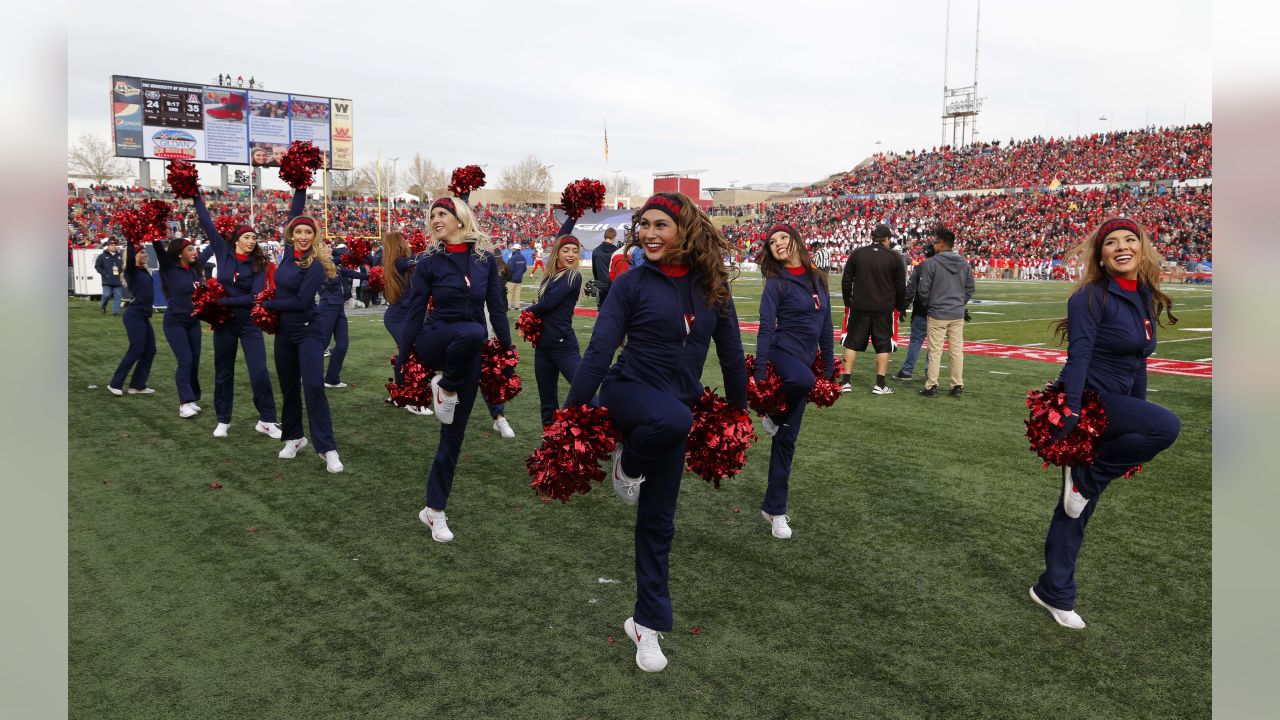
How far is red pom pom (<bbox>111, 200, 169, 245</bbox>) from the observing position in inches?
303

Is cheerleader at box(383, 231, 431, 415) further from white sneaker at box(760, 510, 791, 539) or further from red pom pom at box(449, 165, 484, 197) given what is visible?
white sneaker at box(760, 510, 791, 539)

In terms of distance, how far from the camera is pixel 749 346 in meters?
15.5

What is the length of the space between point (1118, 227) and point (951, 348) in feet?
22.8

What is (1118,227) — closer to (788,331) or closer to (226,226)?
(788,331)

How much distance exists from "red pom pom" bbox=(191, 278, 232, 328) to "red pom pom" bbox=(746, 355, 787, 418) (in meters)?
5.23

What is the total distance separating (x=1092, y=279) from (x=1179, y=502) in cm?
293

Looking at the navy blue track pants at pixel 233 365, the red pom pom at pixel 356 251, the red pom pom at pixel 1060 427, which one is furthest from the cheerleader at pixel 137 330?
the red pom pom at pixel 1060 427

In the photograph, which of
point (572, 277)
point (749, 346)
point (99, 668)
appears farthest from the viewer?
point (749, 346)

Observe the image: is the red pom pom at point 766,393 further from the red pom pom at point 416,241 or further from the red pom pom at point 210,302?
the red pom pom at point 416,241

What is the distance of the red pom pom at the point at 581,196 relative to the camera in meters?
6.24

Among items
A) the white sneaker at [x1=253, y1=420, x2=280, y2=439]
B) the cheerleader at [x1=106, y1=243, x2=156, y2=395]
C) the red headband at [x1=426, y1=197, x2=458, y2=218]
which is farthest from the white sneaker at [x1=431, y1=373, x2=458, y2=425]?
the cheerleader at [x1=106, y1=243, x2=156, y2=395]

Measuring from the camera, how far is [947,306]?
10.7m
